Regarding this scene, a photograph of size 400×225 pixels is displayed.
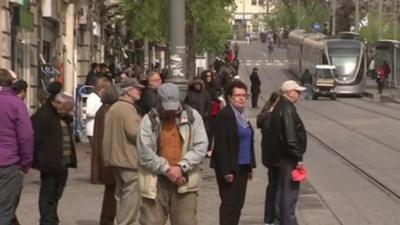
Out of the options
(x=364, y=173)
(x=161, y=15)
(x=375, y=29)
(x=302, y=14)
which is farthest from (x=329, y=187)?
(x=302, y=14)

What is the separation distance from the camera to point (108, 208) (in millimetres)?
11445

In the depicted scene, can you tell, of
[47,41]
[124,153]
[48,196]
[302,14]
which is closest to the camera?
[124,153]

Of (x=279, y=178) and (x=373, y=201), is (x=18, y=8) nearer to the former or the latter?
(x=373, y=201)

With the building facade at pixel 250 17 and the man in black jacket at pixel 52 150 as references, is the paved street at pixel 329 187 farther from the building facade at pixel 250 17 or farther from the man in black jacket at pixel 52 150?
the building facade at pixel 250 17

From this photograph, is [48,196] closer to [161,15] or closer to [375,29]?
[161,15]

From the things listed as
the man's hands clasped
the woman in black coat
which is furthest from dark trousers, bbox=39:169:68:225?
the man's hands clasped

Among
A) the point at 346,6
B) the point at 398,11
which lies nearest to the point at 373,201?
the point at 398,11

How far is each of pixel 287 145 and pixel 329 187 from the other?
5512 mm

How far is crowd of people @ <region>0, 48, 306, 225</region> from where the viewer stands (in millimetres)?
8664

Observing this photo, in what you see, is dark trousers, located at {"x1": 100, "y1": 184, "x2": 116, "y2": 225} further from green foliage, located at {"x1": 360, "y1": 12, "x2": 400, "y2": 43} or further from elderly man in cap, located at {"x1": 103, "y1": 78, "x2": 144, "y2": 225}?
green foliage, located at {"x1": 360, "y1": 12, "x2": 400, "y2": 43}

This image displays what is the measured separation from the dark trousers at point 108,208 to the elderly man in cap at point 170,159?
2644mm

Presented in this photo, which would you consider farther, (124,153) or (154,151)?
(124,153)

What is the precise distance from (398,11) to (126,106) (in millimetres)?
81176

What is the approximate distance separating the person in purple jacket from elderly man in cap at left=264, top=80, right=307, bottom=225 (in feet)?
9.21
